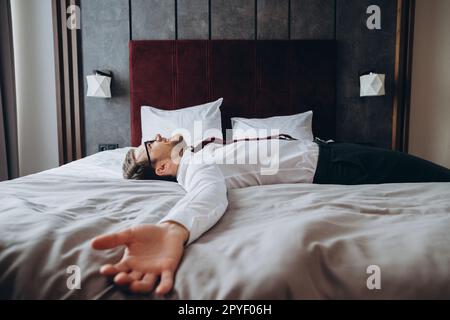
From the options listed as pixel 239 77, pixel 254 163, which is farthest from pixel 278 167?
pixel 239 77

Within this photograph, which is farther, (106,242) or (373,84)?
(373,84)

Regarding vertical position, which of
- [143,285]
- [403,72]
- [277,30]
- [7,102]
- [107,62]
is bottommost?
[143,285]

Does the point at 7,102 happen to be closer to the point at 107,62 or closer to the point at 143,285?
the point at 107,62

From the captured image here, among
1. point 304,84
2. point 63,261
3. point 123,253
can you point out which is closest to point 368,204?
point 123,253

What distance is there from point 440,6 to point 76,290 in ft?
11.4

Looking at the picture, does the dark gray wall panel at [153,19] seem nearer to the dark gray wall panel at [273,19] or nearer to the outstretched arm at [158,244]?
the dark gray wall panel at [273,19]

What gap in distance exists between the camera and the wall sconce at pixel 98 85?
280cm

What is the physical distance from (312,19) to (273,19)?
0.35 metres

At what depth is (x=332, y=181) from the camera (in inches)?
57.1

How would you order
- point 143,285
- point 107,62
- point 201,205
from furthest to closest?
point 107,62 → point 201,205 → point 143,285

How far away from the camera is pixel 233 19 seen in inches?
114

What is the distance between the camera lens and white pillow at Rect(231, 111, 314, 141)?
2.52 meters

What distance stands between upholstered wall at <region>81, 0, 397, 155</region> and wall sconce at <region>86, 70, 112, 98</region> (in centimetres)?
17

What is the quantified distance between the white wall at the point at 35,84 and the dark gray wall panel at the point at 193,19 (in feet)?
3.96
